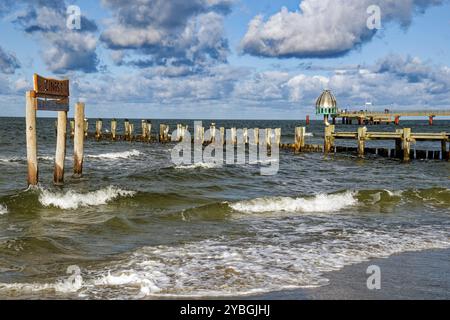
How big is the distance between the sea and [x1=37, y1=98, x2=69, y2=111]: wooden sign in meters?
2.58

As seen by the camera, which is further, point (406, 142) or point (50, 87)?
point (406, 142)

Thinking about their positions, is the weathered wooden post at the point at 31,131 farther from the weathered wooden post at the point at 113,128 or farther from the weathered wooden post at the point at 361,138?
the weathered wooden post at the point at 113,128

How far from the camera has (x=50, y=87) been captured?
53.7 feet

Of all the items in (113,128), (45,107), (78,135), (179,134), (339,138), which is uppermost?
(45,107)

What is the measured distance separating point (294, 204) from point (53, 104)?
849 cm

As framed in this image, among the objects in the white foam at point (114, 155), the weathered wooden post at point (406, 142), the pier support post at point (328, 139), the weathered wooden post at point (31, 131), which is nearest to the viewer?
the weathered wooden post at point (31, 131)

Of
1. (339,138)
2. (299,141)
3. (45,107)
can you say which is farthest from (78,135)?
(339,138)

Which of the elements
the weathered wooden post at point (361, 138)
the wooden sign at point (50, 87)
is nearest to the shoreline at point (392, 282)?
the wooden sign at point (50, 87)

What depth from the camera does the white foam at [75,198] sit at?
51.0 feet

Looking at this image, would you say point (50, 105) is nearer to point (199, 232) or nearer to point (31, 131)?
point (31, 131)

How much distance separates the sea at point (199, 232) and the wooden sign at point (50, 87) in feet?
9.77

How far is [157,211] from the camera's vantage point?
15352 millimetres
